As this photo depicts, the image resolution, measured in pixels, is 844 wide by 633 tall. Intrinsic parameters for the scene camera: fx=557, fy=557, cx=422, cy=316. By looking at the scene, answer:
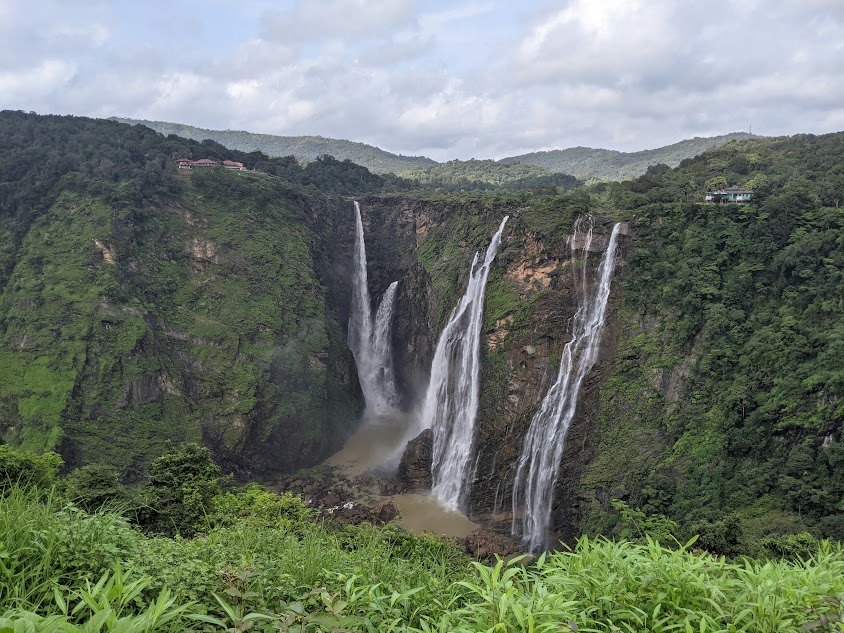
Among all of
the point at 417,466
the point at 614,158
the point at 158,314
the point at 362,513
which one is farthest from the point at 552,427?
the point at 614,158

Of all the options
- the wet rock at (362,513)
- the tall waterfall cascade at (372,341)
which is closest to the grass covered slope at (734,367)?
the wet rock at (362,513)

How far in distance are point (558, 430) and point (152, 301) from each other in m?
20.4

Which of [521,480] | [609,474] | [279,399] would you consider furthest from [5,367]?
[609,474]

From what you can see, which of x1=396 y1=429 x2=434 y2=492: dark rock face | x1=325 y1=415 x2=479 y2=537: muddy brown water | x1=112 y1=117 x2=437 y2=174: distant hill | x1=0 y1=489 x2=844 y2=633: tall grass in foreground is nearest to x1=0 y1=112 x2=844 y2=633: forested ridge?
x1=0 y1=489 x2=844 y2=633: tall grass in foreground

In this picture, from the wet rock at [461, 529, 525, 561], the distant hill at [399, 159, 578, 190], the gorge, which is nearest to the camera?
the gorge

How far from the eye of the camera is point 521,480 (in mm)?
21109

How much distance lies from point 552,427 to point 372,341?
16424 millimetres

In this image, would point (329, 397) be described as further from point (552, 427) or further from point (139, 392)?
point (552, 427)

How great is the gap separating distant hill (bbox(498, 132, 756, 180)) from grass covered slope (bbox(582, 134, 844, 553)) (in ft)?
123

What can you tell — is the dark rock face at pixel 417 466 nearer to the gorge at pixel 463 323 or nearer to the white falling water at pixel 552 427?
the gorge at pixel 463 323

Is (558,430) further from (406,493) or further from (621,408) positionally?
(406,493)

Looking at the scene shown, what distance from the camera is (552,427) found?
21.1 m

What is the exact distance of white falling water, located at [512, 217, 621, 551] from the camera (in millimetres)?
20500

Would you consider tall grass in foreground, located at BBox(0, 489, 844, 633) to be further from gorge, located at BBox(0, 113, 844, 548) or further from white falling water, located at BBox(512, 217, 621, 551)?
white falling water, located at BBox(512, 217, 621, 551)
